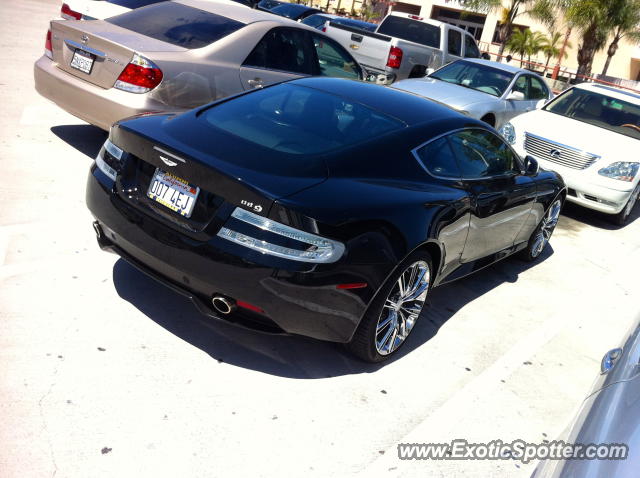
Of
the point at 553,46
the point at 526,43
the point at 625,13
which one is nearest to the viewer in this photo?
the point at 625,13

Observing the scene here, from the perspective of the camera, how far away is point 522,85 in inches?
423

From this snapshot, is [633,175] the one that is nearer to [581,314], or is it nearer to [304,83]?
[581,314]

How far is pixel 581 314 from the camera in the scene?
5.36m

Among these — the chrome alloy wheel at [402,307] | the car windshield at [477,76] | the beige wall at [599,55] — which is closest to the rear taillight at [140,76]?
the chrome alloy wheel at [402,307]

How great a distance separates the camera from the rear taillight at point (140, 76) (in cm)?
550

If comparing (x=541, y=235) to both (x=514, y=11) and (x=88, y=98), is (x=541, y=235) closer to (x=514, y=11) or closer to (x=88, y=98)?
(x=88, y=98)

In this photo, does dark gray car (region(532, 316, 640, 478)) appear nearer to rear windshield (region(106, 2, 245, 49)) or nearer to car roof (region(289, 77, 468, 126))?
car roof (region(289, 77, 468, 126))

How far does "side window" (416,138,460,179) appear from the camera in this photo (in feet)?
13.1

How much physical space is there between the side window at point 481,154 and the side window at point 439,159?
8 cm

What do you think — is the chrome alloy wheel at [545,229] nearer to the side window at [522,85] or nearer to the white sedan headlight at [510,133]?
the white sedan headlight at [510,133]

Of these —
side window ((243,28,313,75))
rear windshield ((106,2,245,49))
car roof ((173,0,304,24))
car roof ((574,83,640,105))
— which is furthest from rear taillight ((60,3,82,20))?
car roof ((574,83,640,105))

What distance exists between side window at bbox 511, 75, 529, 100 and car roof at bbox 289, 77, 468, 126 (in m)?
6.49

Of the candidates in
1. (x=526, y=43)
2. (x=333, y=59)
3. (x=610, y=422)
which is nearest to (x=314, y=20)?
(x=333, y=59)

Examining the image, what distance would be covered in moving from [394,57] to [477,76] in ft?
6.18
